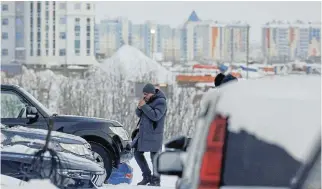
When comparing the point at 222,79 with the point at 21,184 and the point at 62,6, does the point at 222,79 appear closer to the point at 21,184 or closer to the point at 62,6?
the point at 21,184

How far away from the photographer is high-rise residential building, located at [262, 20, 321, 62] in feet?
508

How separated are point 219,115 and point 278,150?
400mm

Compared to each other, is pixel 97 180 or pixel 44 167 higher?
pixel 44 167

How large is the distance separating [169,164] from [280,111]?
49.9 inches

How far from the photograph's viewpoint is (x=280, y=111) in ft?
17.2

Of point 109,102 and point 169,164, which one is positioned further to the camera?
point 109,102

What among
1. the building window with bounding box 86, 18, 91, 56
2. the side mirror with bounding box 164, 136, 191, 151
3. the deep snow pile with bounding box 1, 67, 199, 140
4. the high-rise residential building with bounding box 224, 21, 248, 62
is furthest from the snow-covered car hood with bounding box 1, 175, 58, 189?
the high-rise residential building with bounding box 224, 21, 248, 62

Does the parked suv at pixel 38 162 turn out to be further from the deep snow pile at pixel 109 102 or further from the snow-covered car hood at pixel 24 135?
the deep snow pile at pixel 109 102

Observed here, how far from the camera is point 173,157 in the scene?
20.7 ft

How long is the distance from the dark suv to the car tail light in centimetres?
756

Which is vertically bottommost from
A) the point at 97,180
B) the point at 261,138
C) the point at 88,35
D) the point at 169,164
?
the point at 97,180

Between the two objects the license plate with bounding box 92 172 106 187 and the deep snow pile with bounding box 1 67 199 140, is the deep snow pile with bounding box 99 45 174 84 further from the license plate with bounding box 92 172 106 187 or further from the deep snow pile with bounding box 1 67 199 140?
the license plate with bounding box 92 172 106 187

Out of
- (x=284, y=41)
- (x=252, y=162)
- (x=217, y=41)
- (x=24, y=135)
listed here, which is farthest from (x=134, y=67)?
(x=217, y=41)

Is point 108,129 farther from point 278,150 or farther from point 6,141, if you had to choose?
point 278,150
